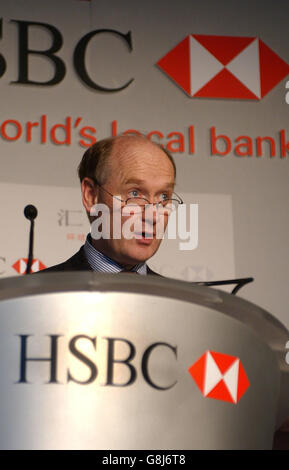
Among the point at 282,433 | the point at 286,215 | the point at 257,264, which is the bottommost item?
the point at 282,433

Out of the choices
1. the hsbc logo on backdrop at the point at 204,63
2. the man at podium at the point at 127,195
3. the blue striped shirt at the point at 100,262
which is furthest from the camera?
the hsbc logo on backdrop at the point at 204,63

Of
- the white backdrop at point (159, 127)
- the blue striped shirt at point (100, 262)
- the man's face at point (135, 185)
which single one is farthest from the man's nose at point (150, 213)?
the white backdrop at point (159, 127)

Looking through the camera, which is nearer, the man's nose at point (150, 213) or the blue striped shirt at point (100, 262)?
the blue striped shirt at point (100, 262)

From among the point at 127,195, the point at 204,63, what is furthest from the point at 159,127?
the point at 127,195

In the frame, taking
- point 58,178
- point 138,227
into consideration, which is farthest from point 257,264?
point 58,178

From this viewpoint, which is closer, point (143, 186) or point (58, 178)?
point (143, 186)

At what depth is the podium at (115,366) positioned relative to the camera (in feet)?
2.20

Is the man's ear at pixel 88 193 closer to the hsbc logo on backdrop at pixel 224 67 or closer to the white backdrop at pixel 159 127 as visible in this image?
the white backdrop at pixel 159 127

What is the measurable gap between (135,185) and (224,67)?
3.80 feet

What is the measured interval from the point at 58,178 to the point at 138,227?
2.15ft

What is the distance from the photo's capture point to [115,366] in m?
0.68

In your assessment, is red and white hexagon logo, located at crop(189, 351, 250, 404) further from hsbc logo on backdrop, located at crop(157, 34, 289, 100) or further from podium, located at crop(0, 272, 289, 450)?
hsbc logo on backdrop, located at crop(157, 34, 289, 100)

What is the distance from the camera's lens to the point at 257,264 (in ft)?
11.3

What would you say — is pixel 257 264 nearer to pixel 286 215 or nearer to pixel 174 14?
pixel 286 215
